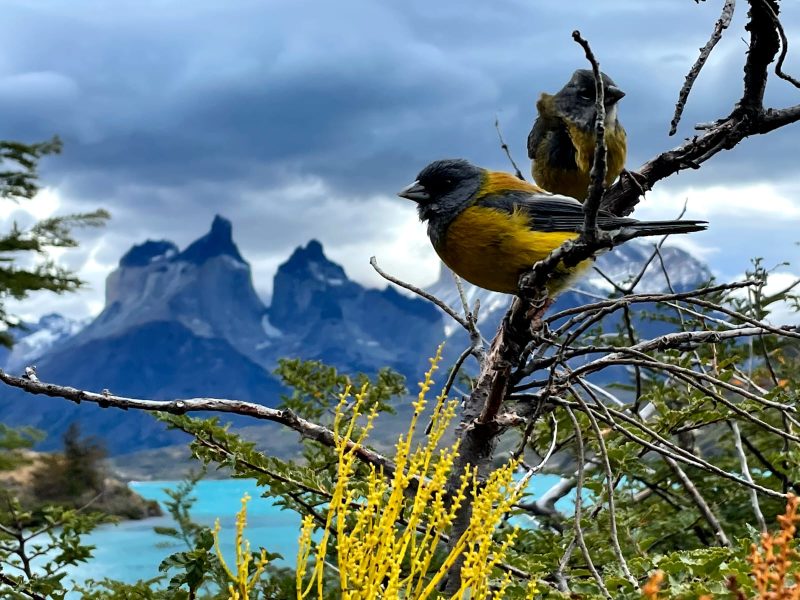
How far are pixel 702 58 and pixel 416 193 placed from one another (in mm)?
875

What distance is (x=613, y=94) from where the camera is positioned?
293 cm

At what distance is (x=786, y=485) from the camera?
3.25 metres

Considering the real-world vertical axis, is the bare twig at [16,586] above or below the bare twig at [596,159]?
below

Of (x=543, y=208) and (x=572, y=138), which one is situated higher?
(x=572, y=138)

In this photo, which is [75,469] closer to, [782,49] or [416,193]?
[416,193]

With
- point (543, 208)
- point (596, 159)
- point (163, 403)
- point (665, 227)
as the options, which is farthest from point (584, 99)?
point (163, 403)

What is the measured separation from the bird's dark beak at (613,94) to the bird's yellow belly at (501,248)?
945 millimetres

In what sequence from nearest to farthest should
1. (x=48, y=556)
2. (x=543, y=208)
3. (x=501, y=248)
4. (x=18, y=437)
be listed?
(x=501, y=248) < (x=543, y=208) < (x=48, y=556) < (x=18, y=437)

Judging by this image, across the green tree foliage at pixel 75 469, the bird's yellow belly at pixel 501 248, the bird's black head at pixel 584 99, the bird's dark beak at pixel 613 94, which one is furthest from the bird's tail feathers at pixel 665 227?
the green tree foliage at pixel 75 469

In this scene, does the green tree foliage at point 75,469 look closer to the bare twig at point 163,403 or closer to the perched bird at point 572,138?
the perched bird at point 572,138

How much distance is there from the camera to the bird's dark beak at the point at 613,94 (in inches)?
115

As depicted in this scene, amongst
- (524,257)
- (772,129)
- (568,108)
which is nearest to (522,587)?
(524,257)

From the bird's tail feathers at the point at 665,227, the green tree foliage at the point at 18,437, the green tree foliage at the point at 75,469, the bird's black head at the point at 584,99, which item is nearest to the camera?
the bird's tail feathers at the point at 665,227

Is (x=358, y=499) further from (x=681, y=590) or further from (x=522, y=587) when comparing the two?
(x=681, y=590)
